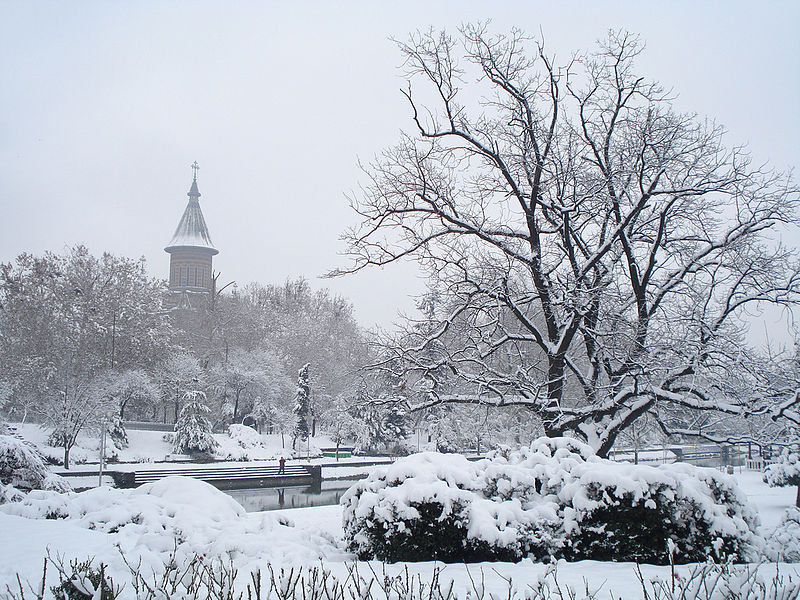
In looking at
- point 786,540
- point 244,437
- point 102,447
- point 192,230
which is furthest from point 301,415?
point 192,230

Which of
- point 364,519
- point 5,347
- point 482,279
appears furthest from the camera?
point 5,347

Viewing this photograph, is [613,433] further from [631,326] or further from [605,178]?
[605,178]

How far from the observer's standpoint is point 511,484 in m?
7.21

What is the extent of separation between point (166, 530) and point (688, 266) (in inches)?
301

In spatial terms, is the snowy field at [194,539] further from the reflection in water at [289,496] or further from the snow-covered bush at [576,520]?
the reflection in water at [289,496]

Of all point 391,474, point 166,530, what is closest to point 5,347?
point 166,530

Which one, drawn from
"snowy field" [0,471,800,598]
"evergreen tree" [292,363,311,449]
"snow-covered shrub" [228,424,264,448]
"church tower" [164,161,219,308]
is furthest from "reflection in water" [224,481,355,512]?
"church tower" [164,161,219,308]

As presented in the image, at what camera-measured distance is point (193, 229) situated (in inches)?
3686

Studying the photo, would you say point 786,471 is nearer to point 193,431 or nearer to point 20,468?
point 20,468

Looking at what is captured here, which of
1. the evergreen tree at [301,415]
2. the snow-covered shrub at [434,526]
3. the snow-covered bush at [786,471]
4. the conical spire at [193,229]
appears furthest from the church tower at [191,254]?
the snow-covered shrub at [434,526]

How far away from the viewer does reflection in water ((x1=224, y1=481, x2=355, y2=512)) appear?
22125mm

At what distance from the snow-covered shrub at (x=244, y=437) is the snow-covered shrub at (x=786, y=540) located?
31.5 meters

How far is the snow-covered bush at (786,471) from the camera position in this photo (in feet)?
51.7

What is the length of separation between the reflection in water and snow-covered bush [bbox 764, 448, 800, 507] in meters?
12.8
